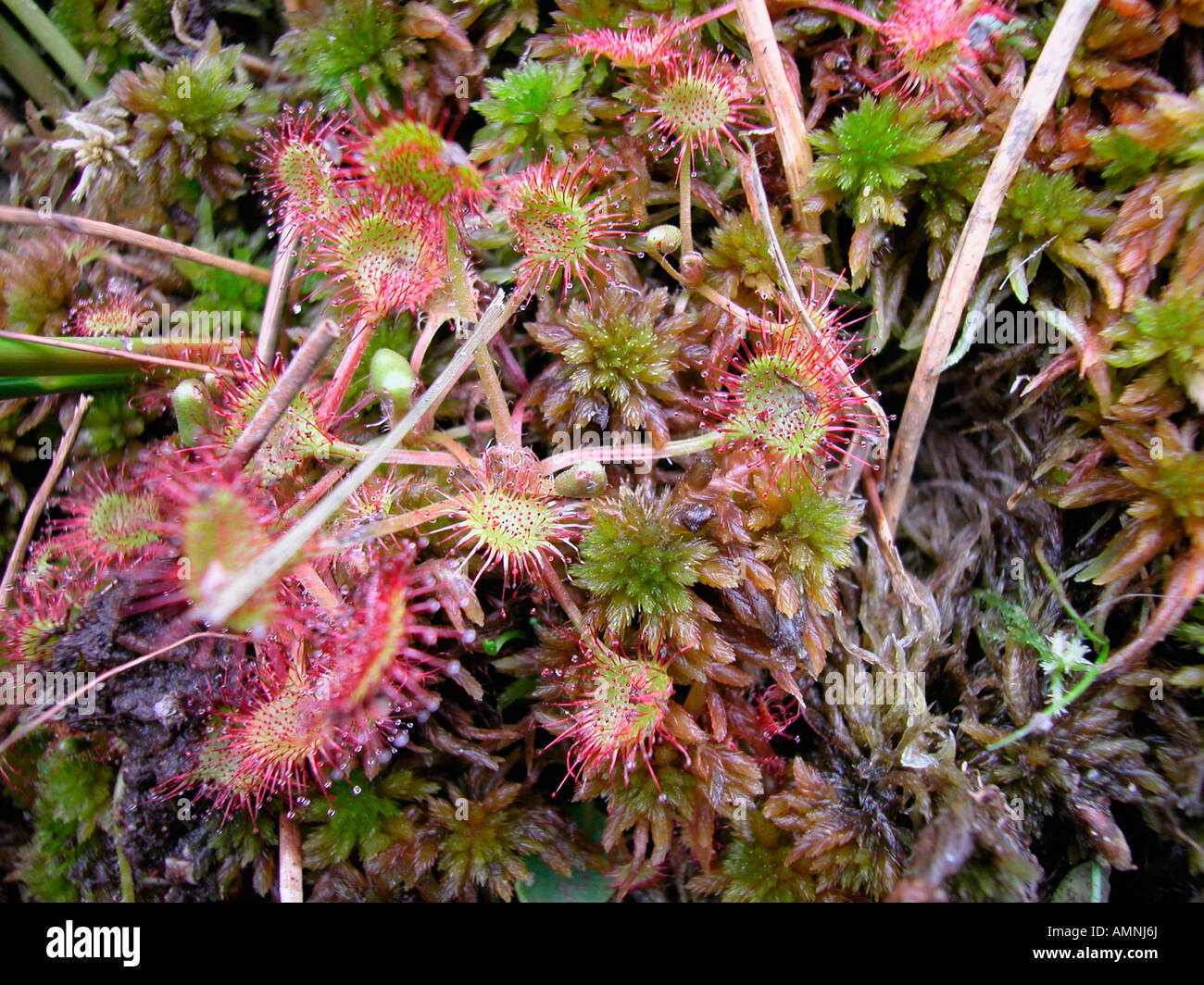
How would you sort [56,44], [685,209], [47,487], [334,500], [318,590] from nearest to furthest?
[334,500] → [318,590] → [685,209] → [47,487] → [56,44]

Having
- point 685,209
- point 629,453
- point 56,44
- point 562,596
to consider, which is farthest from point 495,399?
point 56,44

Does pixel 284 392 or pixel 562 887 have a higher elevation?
pixel 284 392

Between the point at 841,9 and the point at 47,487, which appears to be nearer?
the point at 841,9

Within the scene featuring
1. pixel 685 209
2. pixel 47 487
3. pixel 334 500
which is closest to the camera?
pixel 334 500

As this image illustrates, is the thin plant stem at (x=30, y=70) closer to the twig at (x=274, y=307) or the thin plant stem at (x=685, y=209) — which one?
the twig at (x=274, y=307)

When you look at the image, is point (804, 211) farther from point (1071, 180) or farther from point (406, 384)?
point (406, 384)

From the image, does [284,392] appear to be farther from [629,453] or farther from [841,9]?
[841,9]

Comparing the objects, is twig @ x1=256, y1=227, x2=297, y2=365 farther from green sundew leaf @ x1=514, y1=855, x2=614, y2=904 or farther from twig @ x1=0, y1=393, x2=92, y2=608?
green sundew leaf @ x1=514, y1=855, x2=614, y2=904
